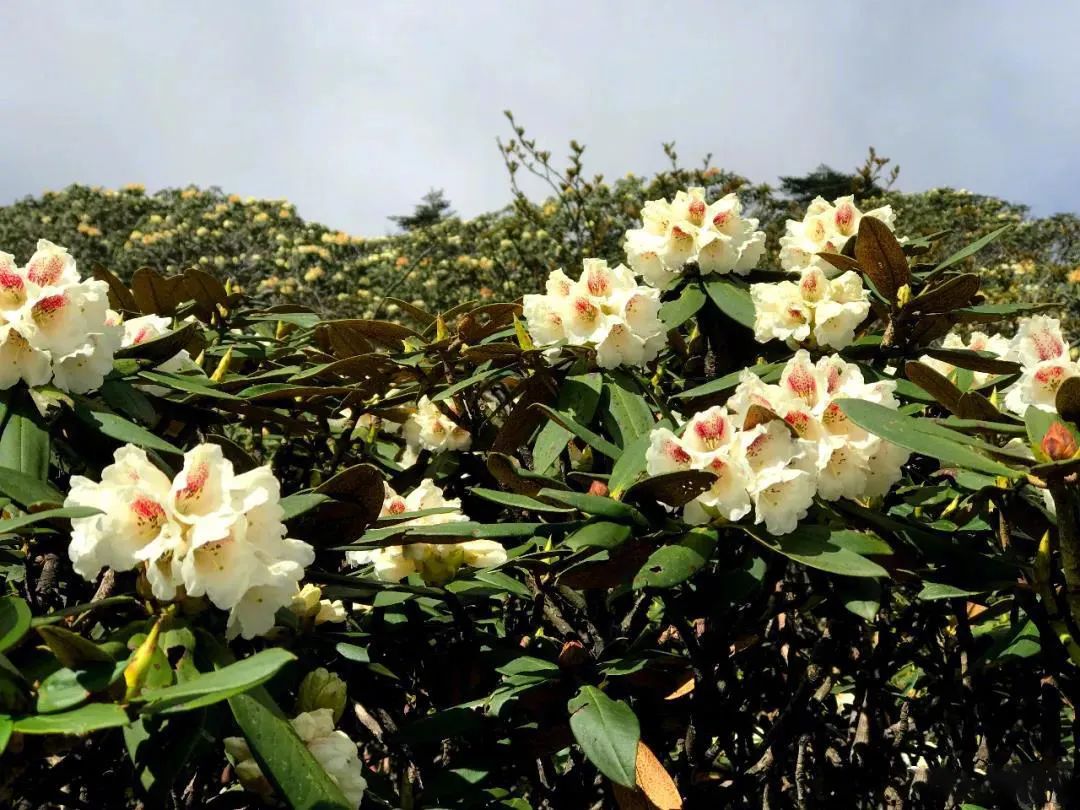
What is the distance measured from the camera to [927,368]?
1254 millimetres

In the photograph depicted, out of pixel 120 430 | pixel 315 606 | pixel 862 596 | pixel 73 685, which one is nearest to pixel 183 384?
pixel 120 430

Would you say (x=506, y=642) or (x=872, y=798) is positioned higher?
(x=506, y=642)

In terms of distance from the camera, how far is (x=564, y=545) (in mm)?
1079

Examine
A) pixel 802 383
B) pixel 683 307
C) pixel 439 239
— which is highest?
pixel 439 239

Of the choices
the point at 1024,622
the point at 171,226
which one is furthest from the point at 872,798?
the point at 171,226

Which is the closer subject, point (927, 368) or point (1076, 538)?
point (1076, 538)

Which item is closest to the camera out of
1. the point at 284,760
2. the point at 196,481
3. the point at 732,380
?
the point at 284,760

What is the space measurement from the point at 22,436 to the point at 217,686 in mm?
601

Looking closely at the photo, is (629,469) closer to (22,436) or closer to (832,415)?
(832,415)

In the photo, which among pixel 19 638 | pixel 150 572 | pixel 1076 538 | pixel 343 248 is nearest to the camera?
pixel 19 638

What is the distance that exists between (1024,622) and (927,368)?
0.44 metres

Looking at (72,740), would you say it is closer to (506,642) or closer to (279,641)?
(279,641)

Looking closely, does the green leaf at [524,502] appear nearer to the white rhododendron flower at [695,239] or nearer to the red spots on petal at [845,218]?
the white rhododendron flower at [695,239]

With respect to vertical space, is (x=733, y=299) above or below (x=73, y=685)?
above
